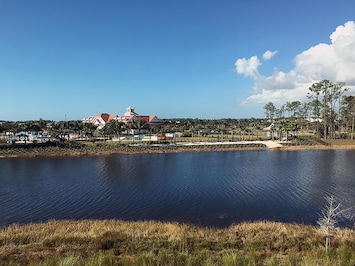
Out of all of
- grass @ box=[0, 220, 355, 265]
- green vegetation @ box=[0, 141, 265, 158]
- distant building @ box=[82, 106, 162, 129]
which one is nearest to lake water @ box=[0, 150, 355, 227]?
grass @ box=[0, 220, 355, 265]

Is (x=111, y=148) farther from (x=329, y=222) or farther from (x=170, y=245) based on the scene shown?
(x=329, y=222)

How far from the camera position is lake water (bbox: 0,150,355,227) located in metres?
21.4

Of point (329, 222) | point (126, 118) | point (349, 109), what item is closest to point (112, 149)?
point (329, 222)

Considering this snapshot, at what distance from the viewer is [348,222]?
18.4 m

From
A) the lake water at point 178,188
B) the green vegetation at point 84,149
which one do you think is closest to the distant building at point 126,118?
the green vegetation at point 84,149

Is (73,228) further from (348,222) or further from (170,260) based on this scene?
(348,222)

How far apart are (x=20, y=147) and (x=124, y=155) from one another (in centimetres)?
2375

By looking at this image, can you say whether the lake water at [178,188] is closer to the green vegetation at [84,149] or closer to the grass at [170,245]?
the grass at [170,245]

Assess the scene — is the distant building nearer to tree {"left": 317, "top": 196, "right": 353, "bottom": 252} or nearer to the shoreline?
the shoreline

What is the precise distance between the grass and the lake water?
416 centimetres

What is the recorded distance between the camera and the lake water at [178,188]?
21.4m

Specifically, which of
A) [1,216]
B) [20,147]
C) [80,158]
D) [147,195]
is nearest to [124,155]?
[80,158]

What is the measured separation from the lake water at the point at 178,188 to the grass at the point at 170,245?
4158 millimetres

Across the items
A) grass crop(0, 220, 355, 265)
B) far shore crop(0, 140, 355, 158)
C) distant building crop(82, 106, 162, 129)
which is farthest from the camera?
distant building crop(82, 106, 162, 129)
